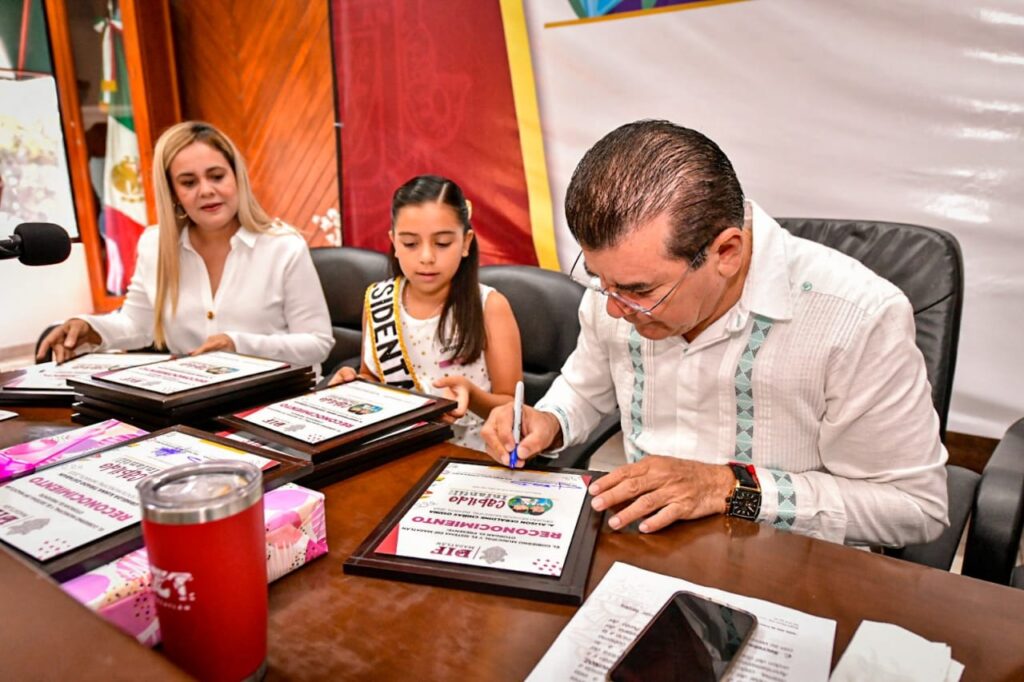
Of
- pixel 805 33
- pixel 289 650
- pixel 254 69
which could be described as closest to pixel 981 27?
pixel 805 33

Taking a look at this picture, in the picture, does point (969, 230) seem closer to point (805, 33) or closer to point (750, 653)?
A: point (805, 33)

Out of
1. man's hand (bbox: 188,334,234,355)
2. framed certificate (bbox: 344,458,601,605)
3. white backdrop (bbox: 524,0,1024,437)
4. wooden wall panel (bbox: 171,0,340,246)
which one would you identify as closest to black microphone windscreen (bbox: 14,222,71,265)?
man's hand (bbox: 188,334,234,355)

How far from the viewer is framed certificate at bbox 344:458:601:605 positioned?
743 mm

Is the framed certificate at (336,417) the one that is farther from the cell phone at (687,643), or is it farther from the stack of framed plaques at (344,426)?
the cell phone at (687,643)

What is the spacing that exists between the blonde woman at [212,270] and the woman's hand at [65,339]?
0.41 ft

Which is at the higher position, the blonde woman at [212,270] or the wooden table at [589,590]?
the blonde woman at [212,270]

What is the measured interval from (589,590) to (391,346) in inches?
47.9

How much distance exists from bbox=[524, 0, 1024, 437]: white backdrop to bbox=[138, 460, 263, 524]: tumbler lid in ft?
6.80

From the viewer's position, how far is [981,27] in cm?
184

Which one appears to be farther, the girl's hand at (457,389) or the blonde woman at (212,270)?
the blonde woman at (212,270)

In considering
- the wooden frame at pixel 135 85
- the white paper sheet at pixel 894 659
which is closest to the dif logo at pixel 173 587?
the white paper sheet at pixel 894 659

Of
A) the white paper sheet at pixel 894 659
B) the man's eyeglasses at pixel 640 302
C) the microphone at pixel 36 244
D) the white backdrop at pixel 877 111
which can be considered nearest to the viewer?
the white paper sheet at pixel 894 659

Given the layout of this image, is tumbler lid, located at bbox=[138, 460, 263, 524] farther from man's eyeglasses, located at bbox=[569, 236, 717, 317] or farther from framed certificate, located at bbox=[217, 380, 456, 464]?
man's eyeglasses, located at bbox=[569, 236, 717, 317]

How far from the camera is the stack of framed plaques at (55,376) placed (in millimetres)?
1360
